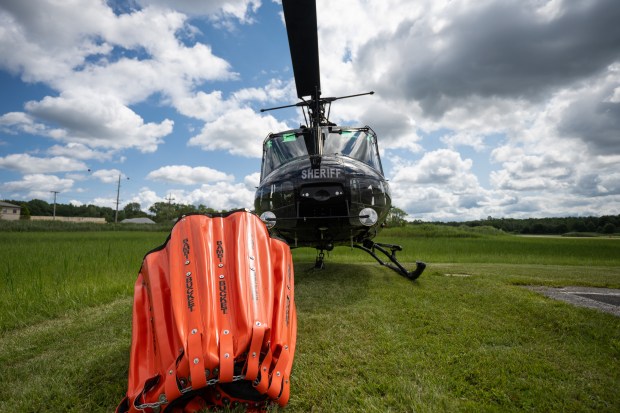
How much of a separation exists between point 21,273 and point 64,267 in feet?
2.37

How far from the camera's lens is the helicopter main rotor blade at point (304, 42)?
420 centimetres

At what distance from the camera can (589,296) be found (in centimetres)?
498

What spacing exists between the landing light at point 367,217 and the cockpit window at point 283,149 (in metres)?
2.22

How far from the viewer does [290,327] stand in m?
2.29

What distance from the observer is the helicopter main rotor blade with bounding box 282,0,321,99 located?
4.20 metres

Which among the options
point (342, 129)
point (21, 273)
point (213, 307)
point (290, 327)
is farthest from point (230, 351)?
point (21, 273)

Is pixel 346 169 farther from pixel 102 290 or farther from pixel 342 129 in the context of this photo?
pixel 102 290

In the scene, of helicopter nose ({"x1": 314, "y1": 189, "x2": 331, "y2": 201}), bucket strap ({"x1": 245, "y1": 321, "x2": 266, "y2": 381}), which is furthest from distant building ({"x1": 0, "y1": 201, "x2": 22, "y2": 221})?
bucket strap ({"x1": 245, "y1": 321, "x2": 266, "y2": 381})

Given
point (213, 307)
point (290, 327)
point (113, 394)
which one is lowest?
point (113, 394)

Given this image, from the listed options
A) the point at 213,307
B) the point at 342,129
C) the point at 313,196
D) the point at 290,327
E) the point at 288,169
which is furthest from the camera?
the point at 342,129

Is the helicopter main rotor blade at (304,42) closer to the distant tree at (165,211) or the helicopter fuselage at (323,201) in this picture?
the helicopter fuselage at (323,201)

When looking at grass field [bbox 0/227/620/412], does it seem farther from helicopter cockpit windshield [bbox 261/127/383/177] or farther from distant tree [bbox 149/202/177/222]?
distant tree [bbox 149/202/177/222]

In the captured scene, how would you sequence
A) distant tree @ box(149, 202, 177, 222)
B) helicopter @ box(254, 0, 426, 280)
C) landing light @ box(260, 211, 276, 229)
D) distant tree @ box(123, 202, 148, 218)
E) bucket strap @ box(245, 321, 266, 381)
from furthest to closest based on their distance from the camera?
1. distant tree @ box(123, 202, 148, 218)
2. distant tree @ box(149, 202, 177, 222)
3. landing light @ box(260, 211, 276, 229)
4. helicopter @ box(254, 0, 426, 280)
5. bucket strap @ box(245, 321, 266, 381)

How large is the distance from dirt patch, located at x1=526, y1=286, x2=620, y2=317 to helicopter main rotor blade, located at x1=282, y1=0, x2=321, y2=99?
17.1 ft
